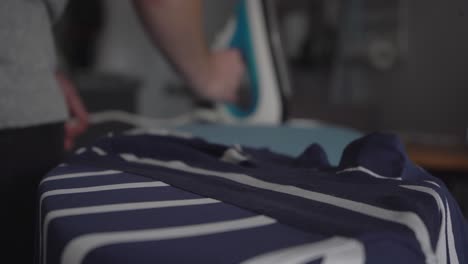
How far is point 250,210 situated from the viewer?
0.37 metres

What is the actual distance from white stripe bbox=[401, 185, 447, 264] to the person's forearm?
1.26 feet

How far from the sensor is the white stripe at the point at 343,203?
12.7 inches

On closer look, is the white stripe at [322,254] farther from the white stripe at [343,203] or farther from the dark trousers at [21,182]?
the dark trousers at [21,182]

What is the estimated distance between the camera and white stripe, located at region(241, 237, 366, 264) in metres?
0.27

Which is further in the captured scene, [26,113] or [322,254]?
[26,113]

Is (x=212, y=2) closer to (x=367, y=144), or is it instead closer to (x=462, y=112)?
(x=462, y=112)

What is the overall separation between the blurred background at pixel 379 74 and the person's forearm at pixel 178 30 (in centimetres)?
36

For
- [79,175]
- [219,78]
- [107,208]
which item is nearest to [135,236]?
[107,208]

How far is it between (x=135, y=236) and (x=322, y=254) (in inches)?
4.5

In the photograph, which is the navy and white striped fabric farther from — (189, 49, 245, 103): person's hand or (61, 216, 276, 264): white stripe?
(189, 49, 245, 103): person's hand

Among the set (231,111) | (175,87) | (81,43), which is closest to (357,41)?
(231,111)

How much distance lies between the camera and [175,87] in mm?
2055

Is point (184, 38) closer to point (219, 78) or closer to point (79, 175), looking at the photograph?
point (219, 78)

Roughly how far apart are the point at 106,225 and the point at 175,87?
1735mm
